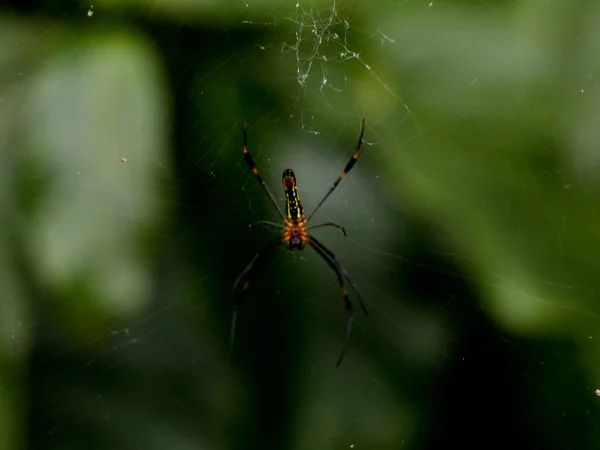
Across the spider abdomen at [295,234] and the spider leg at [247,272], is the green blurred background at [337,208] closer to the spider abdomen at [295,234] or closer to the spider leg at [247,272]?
the spider leg at [247,272]

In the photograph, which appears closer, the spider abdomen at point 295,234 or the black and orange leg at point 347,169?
the black and orange leg at point 347,169

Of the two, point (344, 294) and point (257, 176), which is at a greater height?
point (257, 176)

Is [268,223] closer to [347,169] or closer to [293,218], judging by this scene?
[293,218]

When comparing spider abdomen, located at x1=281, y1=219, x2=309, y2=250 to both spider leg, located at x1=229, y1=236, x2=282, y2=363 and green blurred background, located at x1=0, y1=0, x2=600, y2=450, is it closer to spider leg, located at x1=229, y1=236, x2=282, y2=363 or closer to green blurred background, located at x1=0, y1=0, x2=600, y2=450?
spider leg, located at x1=229, y1=236, x2=282, y2=363

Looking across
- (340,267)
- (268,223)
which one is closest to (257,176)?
(268,223)

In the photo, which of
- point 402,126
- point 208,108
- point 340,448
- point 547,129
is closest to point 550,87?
point 547,129

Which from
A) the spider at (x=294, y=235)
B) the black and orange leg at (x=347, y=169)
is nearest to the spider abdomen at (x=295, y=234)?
the spider at (x=294, y=235)

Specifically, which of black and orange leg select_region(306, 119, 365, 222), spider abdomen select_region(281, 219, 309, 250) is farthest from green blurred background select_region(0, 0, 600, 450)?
spider abdomen select_region(281, 219, 309, 250)
